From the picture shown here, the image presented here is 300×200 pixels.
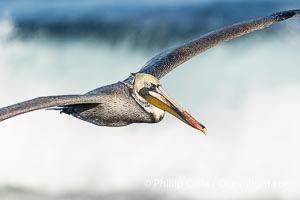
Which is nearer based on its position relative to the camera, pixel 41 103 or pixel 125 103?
pixel 41 103

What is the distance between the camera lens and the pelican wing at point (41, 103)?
8648 mm

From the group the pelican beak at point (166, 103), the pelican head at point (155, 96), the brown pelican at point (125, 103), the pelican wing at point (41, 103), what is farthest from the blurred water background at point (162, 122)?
the pelican wing at point (41, 103)

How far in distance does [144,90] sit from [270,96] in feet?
29.5

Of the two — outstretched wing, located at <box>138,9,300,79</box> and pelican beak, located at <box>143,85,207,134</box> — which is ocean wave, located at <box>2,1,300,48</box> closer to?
outstretched wing, located at <box>138,9,300,79</box>

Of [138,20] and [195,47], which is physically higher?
[138,20]

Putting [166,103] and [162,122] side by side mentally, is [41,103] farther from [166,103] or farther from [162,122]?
[162,122]

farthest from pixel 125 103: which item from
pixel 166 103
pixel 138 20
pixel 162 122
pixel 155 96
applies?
pixel 138 20

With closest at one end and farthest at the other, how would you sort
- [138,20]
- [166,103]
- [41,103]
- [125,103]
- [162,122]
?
[41,103]
[166,103]
[125,103]
[162,122]
[138,20]

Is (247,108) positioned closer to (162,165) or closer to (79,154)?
(162,165)

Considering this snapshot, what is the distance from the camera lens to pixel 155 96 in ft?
31.7

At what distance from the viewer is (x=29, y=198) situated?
16.2m

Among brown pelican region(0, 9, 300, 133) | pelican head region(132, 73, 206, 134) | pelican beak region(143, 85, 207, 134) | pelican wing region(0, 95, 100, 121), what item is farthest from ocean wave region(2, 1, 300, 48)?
pelican wing region(0, 95, 100, 121)

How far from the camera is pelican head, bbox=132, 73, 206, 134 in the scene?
31.1 feet

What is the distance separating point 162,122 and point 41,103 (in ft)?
29.1
